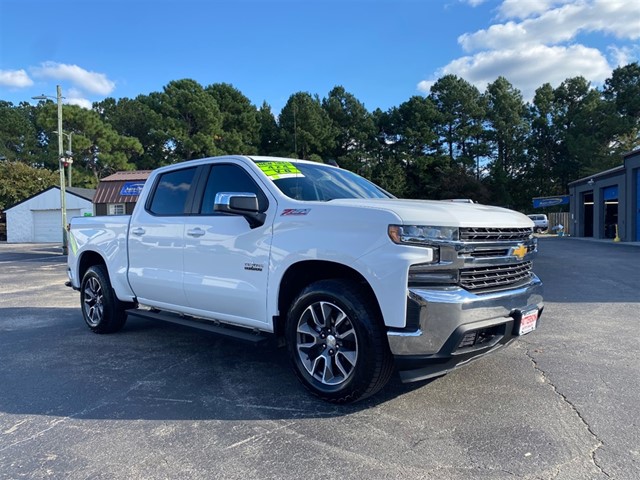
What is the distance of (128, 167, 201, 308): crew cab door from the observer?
16.2 ft

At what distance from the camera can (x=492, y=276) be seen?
12.0ft

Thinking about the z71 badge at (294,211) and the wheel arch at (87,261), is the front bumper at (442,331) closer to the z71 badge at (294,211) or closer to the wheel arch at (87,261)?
the z71 badge at (294,211)

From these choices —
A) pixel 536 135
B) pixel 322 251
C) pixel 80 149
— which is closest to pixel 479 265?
pixel 322 251

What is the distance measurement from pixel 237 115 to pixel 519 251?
47751mm

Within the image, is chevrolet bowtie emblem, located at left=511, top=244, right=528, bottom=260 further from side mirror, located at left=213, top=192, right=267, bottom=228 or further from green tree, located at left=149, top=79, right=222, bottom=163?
green tree, located at left=149, top=79, right=222, bottom=163

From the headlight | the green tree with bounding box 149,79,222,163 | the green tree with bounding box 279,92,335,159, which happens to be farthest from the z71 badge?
the green tree with bounding box 279,92,335,159

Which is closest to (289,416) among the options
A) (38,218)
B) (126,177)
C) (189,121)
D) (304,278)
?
(304,278)

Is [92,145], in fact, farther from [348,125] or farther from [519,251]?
[519,251]

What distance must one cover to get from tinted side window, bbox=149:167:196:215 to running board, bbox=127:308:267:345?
3.68 feet

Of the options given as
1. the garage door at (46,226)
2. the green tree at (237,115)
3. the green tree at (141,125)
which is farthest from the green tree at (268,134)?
the garage door at (46,226)

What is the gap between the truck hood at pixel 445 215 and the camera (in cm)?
337

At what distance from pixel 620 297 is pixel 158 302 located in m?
7.98

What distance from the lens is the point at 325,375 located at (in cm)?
378

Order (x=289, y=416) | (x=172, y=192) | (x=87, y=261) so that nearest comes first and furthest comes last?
(x=289, y=416) < (x=172, y=192) < (x=87, y=261)
